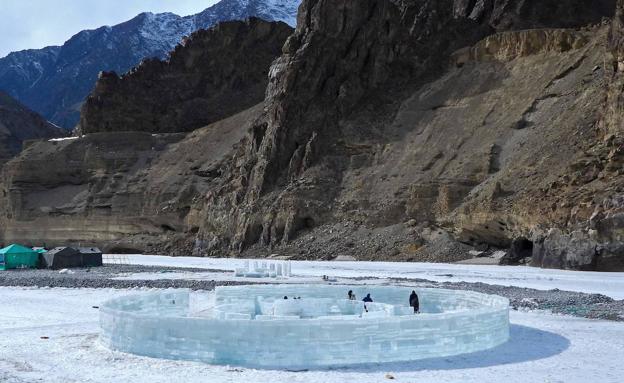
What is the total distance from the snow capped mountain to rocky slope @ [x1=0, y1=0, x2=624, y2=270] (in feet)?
360

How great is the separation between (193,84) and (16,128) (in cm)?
2813

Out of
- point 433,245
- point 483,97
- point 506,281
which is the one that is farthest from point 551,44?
point 506,281

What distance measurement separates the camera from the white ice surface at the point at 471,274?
77.4 feet

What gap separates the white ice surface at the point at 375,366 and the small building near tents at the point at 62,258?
2270 centimetres

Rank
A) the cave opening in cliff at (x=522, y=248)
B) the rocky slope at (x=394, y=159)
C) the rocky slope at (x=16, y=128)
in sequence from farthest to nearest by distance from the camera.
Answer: the rocky slope at (x=16, y=128)
the rocky slope at (x=394, y=159)
the cave opening in cliff at (x=522, y=248)

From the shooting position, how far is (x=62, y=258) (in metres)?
37.6

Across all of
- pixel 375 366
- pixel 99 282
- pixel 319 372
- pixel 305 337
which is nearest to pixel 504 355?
pixel 375 366

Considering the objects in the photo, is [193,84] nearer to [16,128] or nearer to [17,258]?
[16,128]

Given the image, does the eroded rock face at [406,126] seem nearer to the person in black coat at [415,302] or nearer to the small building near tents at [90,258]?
the small building near tents at [90,258]

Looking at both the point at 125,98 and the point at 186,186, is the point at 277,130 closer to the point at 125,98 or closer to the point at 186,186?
the point at 186,186

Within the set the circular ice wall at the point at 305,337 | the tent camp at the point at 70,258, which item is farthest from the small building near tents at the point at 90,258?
the circular ice wall at the point at 305,337

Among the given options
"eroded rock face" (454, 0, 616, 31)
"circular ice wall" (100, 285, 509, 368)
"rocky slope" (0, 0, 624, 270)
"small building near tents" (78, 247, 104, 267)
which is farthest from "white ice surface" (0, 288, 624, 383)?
"eroded rock face" (454, 0, 616, 31)

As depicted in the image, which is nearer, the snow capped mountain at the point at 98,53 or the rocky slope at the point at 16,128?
the rocky slope at the point at 16,128

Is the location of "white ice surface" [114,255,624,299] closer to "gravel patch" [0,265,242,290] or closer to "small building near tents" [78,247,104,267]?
"gravel patch" [0,265,242,290]
